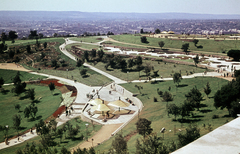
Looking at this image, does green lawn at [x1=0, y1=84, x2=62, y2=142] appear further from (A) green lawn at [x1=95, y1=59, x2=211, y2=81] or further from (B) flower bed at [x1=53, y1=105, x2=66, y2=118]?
(A) green lawn at [x1=95, y1=59, x2=211, y2=81]

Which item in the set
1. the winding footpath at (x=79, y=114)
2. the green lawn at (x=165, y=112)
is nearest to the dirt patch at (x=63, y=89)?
the winding footpath at (x=79, y=114)

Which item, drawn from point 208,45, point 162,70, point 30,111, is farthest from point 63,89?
point 208,45

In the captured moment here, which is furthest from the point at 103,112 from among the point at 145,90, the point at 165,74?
the point at 165,74

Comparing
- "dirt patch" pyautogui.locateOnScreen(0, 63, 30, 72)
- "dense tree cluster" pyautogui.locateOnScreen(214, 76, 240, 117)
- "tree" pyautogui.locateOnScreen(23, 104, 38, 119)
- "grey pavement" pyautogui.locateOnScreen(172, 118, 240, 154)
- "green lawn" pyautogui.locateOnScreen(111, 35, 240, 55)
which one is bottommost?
"tree" pyautogui.locateOnScreen(23, 104, 38, 119)

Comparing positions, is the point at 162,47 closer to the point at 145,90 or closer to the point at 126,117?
the point at 145,90

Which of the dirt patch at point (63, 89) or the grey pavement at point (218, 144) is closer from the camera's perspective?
the grey pavement at point (218, 144)

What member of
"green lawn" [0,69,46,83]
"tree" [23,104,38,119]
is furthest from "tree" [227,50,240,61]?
"green lawn" [0,69,46,83]

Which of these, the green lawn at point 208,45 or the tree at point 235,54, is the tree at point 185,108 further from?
the green lawn at point 208,45
